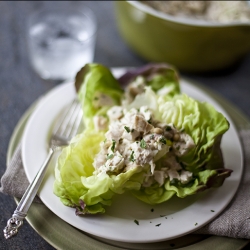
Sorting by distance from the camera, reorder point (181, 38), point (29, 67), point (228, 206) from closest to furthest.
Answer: point (228, 206) → point (181, 38) → point (29, 67)

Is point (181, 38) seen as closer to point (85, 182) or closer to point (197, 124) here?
point (197, 124)

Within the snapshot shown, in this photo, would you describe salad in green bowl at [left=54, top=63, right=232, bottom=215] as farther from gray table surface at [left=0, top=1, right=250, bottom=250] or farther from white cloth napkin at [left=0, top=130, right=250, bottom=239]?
gray table surface at [left=0, top=1, right=250, bottom=250]

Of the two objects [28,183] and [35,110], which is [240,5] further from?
[28,183]

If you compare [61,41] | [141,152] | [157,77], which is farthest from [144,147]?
[61,41]

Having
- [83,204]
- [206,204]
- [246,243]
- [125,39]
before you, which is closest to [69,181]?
[83,204]

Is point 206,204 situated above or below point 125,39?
below

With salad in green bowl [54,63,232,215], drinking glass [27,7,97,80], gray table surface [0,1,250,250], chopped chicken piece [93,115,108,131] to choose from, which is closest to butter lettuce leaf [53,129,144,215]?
salad in green bowl [54,63,232,215]

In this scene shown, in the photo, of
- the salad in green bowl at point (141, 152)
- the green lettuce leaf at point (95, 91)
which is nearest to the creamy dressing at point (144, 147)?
the salad in green bowl at point (141, 152)
